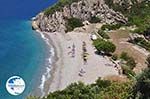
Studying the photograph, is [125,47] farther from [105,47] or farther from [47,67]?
[47,67]

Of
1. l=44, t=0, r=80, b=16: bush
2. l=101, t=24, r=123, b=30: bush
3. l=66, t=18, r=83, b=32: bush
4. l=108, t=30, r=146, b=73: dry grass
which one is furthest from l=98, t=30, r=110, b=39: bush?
l=44, t=0, r=80, b=16: bush

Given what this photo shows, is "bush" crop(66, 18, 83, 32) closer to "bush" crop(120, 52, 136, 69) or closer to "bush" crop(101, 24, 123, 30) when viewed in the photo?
"bush" crop(101, 24, 123, 30)

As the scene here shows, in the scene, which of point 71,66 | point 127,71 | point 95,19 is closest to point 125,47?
point 71,66

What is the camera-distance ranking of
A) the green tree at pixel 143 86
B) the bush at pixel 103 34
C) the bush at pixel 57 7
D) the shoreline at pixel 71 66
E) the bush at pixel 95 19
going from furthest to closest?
the bush at pixel 57 7, the bush at pixel 95 19, the bush at pixel 103 34, the shoreline at pixel 71 66, the green tree at pixel 143 86

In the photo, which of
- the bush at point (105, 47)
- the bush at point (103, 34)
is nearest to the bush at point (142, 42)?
the bush at point (103, 34)

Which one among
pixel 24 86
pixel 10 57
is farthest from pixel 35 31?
pixel 24 86

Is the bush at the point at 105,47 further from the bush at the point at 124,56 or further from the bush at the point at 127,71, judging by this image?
the bush at the point at 127,71

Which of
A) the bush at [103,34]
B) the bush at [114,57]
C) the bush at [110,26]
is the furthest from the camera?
the bush at [110,26]
